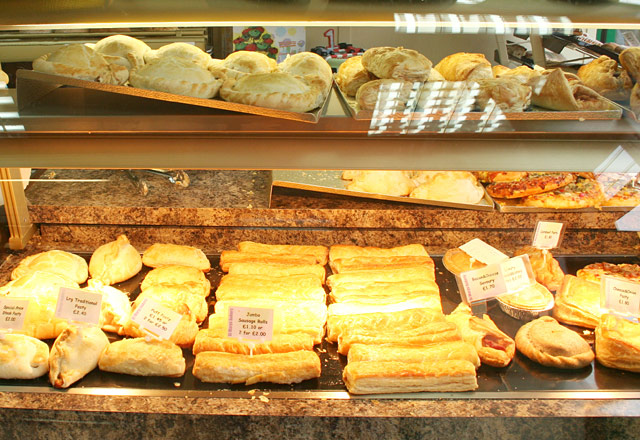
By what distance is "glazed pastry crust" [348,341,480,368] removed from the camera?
7.32ft

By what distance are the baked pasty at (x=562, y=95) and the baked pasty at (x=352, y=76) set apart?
0.57m

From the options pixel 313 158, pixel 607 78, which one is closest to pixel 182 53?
pixel 313 158

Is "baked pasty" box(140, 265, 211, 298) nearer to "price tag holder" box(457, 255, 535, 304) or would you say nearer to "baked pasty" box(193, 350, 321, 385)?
"baked pasty" box(193, 350, 321, 385)

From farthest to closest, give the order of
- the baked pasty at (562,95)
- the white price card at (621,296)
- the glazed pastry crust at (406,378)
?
the white price card at (621,296)
the glazed pastry crust at (406,378)
the baked pasty at (562,95)

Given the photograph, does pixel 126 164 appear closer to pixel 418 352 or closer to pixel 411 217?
pixel 418 352

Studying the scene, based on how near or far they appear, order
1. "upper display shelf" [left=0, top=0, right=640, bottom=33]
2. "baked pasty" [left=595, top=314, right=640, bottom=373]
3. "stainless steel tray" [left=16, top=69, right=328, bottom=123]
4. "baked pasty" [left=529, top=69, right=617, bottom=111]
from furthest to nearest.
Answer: "baked pasty" [left=595, top=314, right=640, bottom=373], "baked pasty" [left=529, top=69, right=617, bottom=111], "stainless steel tray" [left=16, top=69, right=328, bottom=123], "upper display shelf" [left=0, top=0, right=640, bottom=33]

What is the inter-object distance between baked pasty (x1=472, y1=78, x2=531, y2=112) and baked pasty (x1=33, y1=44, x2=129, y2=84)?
1.14 meters

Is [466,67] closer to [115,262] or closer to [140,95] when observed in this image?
[140,95]

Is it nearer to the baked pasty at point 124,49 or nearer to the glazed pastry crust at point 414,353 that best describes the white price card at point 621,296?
the glazed pastry crust at point 414,353

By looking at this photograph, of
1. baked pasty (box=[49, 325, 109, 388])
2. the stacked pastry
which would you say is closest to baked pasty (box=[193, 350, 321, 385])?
the stacked pastry

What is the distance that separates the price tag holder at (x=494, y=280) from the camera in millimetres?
2580

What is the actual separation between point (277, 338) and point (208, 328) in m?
0.32

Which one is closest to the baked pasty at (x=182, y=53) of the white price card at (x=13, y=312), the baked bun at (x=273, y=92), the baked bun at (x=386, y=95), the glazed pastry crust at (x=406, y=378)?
the baked bun at (x=273, y=92)

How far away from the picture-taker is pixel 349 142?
1.79m
